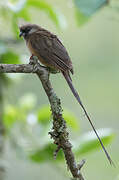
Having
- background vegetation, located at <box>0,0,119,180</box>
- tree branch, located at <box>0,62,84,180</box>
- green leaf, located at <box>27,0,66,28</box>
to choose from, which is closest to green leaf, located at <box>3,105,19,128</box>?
background vegetation, located at <box>0,0,119,180</box>

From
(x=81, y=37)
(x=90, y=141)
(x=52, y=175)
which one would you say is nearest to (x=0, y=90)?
(x=90, y=141)

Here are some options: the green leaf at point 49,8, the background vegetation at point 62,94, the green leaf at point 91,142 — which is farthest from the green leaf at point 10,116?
the green leaf at point 49,8

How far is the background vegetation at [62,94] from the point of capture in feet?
7.98

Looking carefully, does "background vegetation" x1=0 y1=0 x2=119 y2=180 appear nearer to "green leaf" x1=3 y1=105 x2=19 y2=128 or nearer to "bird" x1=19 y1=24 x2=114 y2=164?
"green leaf" x1=3 y1=105 x2=19 y2=128

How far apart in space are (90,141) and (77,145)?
80 millimetres

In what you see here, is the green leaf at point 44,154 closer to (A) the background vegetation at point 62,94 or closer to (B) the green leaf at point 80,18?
(A) the background vegetation at point 62,94

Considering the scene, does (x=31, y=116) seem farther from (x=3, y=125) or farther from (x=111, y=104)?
(x=111, y=104)

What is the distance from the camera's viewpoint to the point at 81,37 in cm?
554

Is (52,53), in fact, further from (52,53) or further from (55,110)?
(55,110)

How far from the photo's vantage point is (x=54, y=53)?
1923 millimetres

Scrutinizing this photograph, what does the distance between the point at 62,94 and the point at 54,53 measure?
3.01 m

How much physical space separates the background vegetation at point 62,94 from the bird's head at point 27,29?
112 millimetres

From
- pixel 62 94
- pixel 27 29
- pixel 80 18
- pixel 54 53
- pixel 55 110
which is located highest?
pixel 62 94

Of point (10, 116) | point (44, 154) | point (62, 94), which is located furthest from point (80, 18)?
point (62, 94)
